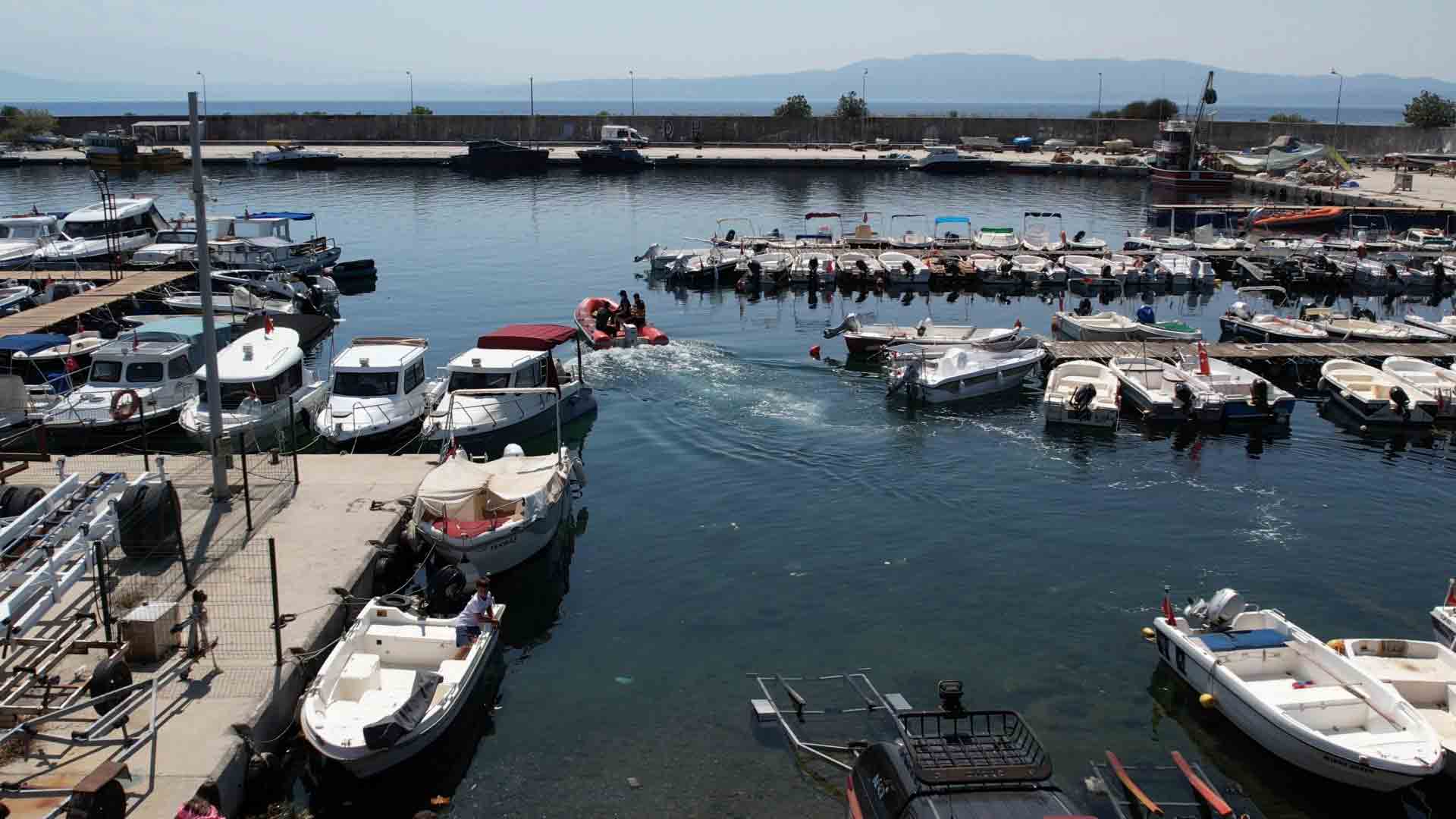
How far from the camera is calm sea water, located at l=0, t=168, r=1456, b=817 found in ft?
58.4

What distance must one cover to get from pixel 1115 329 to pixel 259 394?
32111mm

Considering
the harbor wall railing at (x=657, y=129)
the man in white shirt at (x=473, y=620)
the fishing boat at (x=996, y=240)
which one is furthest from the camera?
the harbor wall railing at (x=657, y=129)

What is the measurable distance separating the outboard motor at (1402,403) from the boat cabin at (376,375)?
30427mm

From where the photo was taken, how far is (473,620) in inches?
765

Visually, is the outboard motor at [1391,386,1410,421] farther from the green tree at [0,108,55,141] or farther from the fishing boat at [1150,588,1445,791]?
the green tree at [0,108,55,141]

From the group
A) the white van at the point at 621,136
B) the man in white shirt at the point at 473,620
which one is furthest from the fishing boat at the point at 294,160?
the man in white shirt at the point at 473,620

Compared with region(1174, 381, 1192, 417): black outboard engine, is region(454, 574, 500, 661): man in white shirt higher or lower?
lower

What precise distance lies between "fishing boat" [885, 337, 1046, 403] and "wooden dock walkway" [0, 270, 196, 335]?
3010 cm

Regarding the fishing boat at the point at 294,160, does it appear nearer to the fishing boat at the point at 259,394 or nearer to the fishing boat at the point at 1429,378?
the fishing boat at the point at 259,394

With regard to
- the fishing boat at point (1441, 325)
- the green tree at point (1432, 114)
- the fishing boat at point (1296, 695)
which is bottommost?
the fishing boat at point (1296, 695)

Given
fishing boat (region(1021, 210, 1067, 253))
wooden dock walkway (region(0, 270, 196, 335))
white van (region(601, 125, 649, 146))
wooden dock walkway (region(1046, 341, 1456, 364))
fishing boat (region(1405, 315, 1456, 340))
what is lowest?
wooden dock walkway (region(1046, 341, 1456, 364))

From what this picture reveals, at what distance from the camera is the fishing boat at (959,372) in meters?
36.7

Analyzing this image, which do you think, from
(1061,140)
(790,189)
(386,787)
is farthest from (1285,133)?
(386,787)

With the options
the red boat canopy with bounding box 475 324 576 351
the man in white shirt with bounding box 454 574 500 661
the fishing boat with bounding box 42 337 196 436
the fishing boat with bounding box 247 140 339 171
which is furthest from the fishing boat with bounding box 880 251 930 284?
the fishing boat with bounding box 247 140 339 171
